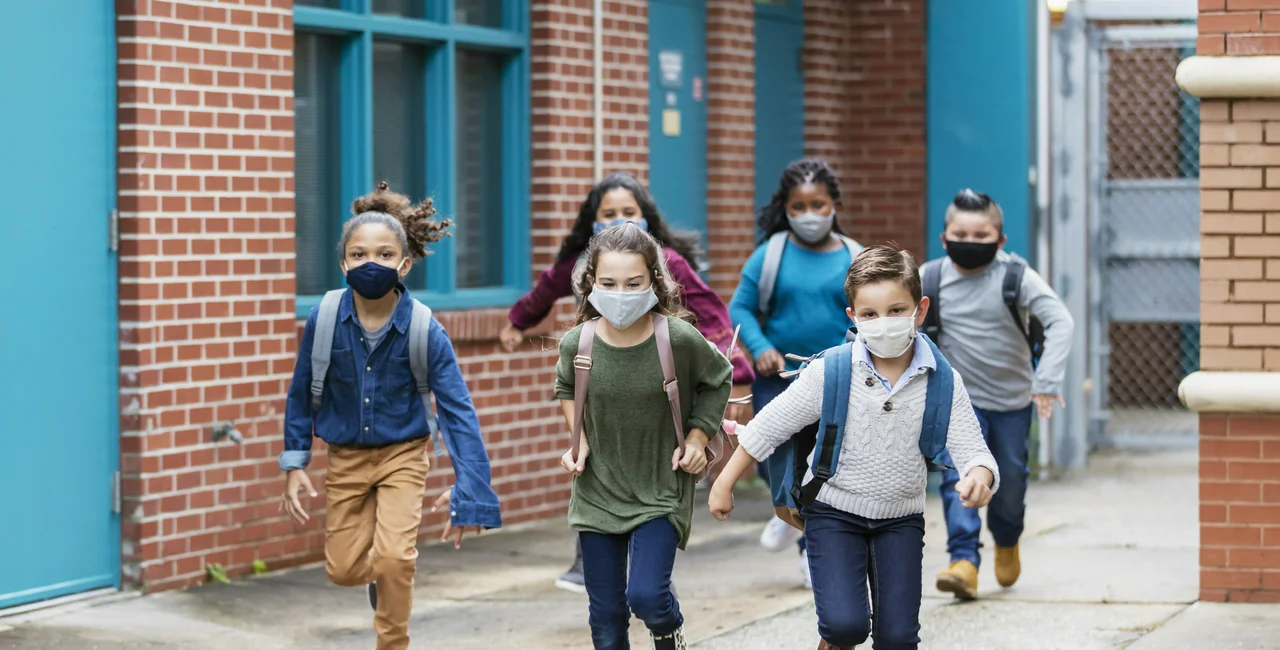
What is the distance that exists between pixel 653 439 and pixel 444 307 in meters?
4.00

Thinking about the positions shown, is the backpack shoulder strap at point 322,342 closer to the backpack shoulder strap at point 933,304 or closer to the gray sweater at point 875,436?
the gray sweater at point 875,436

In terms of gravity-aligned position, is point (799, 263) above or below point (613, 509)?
above

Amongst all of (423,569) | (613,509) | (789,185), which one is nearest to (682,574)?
(423,569)

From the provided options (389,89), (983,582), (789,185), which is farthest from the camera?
(389,89)

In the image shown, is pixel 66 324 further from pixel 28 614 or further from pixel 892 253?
pixel 892 253

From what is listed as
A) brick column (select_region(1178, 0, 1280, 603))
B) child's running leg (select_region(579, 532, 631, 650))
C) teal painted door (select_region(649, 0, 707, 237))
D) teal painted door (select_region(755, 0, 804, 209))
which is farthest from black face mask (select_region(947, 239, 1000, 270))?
teal painted door (select_region(755, 0, 804, 209))

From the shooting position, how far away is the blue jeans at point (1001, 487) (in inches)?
→ 299

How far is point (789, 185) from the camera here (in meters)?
7.69

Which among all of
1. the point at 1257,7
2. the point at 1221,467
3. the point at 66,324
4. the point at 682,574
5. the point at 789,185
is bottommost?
the point at 682,574

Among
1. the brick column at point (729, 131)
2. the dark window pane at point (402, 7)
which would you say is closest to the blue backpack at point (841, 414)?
the dark window pane at point (402, 7)

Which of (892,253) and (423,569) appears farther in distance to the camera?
(423,569)

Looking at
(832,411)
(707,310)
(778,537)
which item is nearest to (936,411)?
(832,411)

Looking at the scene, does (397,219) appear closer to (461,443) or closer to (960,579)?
(461,443)

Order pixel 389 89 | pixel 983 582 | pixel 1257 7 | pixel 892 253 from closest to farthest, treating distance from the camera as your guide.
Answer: pixel 892 253 → pixel 1257 7 → pixel 983 582 → pixel 389 89
